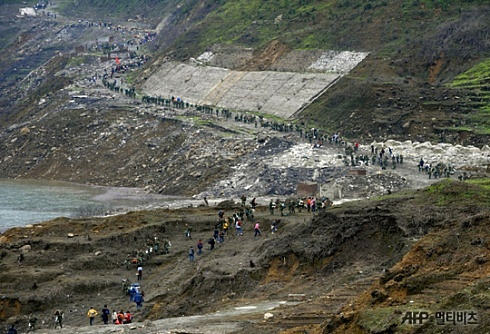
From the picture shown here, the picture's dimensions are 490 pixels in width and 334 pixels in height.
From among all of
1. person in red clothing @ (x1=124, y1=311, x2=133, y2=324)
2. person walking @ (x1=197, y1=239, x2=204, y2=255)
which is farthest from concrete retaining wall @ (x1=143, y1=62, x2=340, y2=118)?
person in red clothing @ (x1=124, y1=311, x2=133, y2=324)

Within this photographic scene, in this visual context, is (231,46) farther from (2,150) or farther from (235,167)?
(235,167)

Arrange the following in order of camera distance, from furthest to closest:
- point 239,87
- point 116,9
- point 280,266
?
1. point 116,9
2. point 239,87
3. point 280,266

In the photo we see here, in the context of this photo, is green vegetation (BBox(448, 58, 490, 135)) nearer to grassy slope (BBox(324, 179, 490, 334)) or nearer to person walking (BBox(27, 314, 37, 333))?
grassy slope (BBox(324, 179, 490, 334))

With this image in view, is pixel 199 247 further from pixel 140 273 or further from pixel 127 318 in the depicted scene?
pixel 127 318

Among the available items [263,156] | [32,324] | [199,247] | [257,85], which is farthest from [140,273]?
[257,85]

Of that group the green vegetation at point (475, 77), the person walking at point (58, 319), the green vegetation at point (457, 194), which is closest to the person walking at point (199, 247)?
the person walking at point (58, 319)
